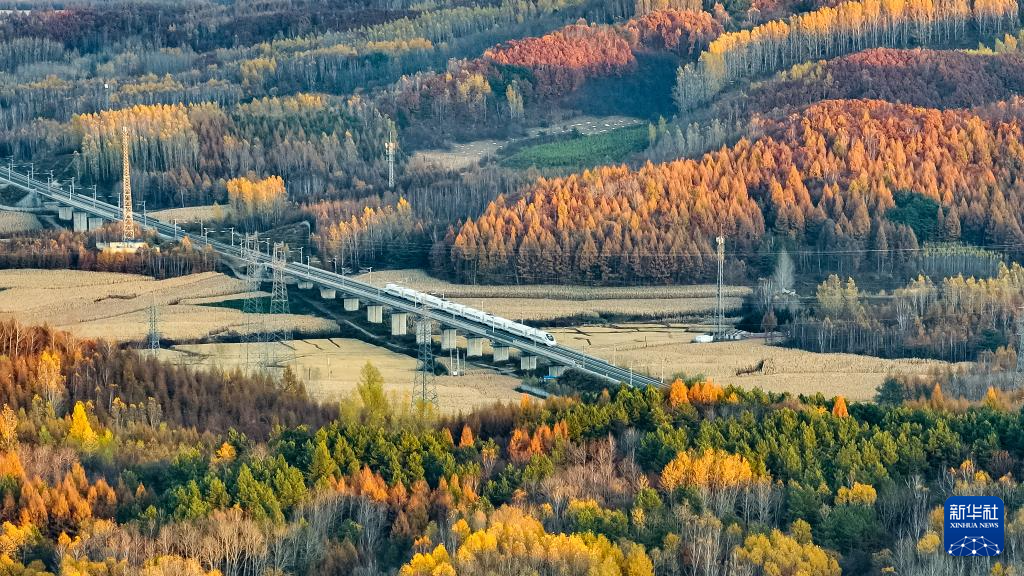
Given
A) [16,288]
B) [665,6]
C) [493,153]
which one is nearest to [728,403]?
[16,288]

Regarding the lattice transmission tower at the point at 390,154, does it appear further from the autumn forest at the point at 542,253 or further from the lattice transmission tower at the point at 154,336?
the lattice transmission tower at the point at 154,336

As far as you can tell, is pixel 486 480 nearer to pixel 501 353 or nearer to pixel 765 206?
pixel 501 353

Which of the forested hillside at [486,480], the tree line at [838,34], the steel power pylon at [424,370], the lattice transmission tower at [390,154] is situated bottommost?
the forested hillside at [486,480]

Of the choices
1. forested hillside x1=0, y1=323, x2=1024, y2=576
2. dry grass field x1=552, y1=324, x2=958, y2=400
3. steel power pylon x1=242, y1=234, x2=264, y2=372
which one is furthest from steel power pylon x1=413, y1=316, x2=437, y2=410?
steel power pylon x1=242, y1=234, x2=264, y2=372

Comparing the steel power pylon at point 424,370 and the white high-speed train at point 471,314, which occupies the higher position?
the white high-speed train at point 471,314

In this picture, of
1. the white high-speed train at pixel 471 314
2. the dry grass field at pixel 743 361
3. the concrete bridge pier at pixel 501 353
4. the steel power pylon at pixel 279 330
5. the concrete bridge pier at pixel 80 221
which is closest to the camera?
the dry grass field at pixel 743 361

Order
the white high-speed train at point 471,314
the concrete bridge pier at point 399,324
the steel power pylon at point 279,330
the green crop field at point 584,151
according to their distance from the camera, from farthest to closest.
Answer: the green crop field at point 584,151 → the concrete bridge pier at point 399,324 → the white high-speed train at point 471,314 → the steel power pylon at point 279,330

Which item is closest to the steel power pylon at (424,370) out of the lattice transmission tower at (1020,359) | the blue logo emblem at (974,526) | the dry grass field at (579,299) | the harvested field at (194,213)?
the dry grass field at (579,299)

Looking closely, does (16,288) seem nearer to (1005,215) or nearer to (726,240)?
(726,240)
